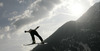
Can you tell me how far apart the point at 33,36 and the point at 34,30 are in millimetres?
2460

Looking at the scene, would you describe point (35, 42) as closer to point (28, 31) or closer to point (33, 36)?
point (33, 36)

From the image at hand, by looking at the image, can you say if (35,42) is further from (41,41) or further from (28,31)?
(28,31)

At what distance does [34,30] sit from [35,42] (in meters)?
4.93

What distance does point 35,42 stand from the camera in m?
47.0

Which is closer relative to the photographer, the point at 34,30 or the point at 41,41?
the point at 34,30

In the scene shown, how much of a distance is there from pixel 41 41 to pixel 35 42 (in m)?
1.74

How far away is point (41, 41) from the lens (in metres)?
47.2

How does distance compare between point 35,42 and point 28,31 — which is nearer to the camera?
point 28,31

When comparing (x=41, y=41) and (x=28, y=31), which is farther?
(x=41, y=41)

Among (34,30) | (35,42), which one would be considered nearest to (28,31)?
(34,30)

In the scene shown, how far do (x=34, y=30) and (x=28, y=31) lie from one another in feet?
5.64

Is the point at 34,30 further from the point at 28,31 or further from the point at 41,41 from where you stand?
the point at 41,41

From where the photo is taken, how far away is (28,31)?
4275 cm

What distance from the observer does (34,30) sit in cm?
4359
